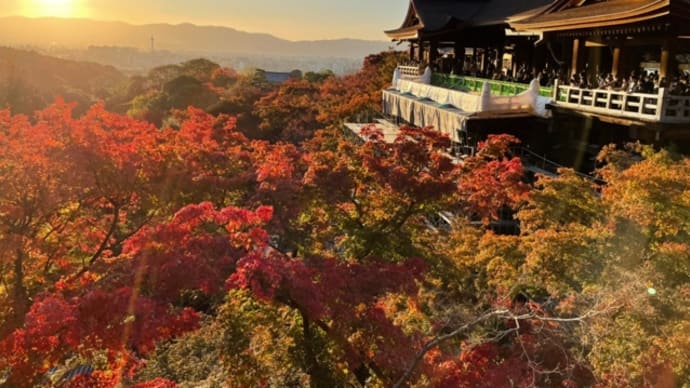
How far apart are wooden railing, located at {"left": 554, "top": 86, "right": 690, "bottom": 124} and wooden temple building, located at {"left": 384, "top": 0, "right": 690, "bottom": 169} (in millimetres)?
20

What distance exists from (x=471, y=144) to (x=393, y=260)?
7.87m

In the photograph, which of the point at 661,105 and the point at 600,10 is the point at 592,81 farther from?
the point at 661,105

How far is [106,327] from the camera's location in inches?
248

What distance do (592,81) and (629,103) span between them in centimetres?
358

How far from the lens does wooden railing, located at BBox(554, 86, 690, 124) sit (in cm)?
1049

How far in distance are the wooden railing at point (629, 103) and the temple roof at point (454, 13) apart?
7.88 metres

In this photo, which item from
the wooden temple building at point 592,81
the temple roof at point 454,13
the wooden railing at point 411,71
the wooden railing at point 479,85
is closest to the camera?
the wooden temple building at point 592,81

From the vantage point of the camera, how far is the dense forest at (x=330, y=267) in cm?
631

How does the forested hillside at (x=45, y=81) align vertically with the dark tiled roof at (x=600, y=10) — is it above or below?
below

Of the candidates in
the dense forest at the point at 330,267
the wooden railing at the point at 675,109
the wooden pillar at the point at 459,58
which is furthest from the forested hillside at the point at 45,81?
the wooden railing at the point at 675,109

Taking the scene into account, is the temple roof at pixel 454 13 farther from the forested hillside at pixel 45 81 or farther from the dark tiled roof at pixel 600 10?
the forested hillside at pixel 45 81

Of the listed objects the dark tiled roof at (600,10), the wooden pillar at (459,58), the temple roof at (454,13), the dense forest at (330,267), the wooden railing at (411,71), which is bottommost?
the dense forest at (330,267)

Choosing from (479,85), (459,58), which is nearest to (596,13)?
(479,85)

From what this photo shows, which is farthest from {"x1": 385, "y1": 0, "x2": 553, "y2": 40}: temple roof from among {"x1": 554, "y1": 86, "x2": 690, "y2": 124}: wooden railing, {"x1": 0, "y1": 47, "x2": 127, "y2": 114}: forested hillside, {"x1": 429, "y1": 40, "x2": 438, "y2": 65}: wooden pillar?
{"x1": 0, "y1": 47, "x2": 127, "y2": 114}: forested hillside
